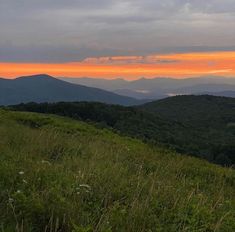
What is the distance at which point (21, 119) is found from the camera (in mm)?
27422

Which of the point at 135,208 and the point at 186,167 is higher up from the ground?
the point at 135,208

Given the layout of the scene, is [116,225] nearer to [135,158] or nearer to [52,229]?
[52,229]

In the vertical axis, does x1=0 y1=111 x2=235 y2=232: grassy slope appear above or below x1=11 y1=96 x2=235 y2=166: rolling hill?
above

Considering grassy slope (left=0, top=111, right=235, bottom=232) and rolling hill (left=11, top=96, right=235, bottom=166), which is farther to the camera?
rolling hill (left=11, top=96, right=235, bottom=166)

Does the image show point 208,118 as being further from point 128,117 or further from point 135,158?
point 135,158

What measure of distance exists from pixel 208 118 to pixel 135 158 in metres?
154

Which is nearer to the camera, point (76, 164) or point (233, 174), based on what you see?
point (76, 164)

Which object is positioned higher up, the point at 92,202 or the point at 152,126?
the point at 92,202

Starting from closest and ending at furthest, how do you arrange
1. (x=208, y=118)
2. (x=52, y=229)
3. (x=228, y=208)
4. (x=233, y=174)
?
1. (x=52, y=229)
2. (x=228, y=208)
3. (x=233, y=174)
4. (x=208, y=118)

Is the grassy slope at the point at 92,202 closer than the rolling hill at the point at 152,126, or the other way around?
the grassy slope at the point at 92,202

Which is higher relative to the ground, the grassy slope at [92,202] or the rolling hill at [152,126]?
the grassy slope at [92,202]

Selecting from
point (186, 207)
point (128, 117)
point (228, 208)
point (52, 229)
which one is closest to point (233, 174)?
point (228, 208)

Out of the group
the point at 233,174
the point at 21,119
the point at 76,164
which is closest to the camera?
the point at 76,164

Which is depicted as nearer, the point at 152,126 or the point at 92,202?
the point at 92,202
